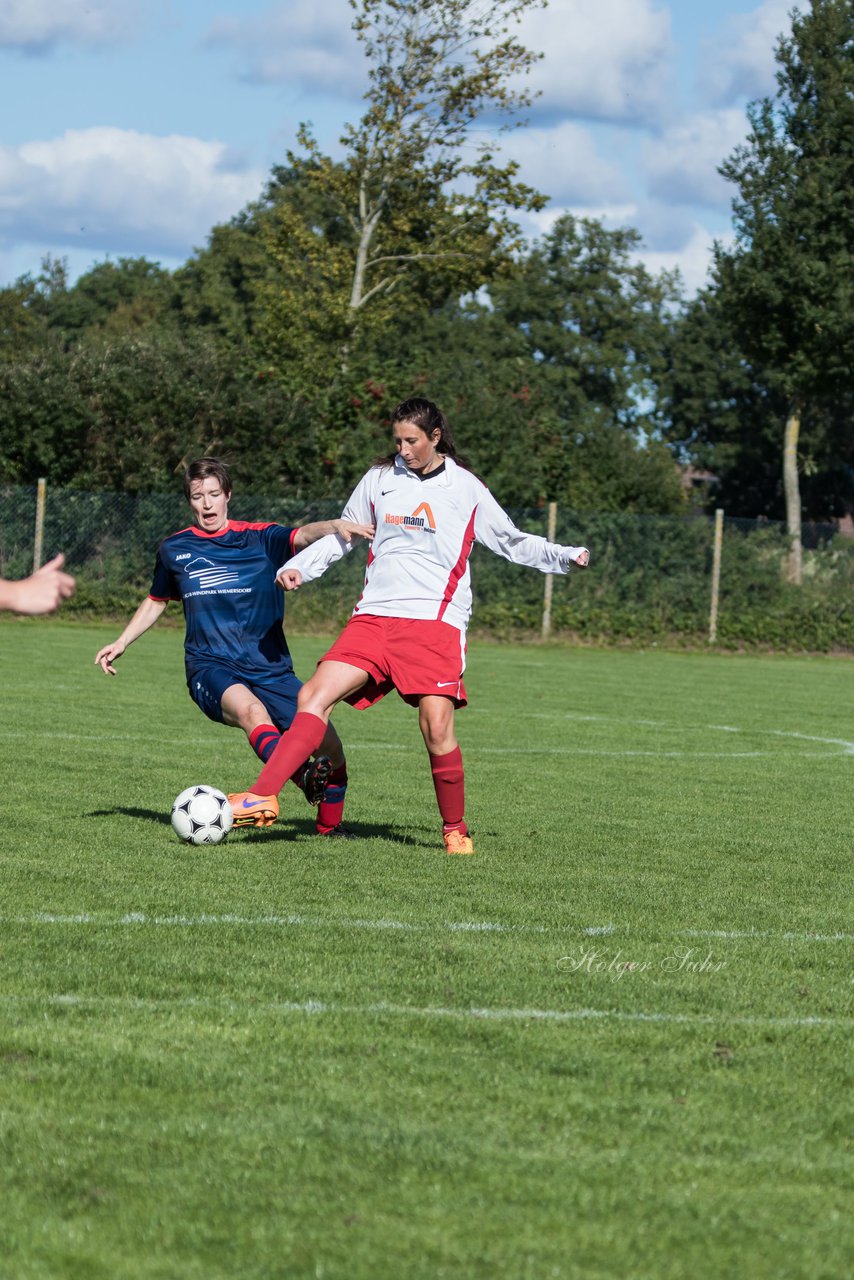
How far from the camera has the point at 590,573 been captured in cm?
2677

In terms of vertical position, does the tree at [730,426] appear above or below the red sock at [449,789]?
above

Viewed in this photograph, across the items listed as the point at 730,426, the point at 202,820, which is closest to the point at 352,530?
the point at 202,820

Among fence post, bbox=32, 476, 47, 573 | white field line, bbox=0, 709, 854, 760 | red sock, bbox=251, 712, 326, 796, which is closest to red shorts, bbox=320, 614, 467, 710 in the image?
red sock, bbox=251, 712, 326, 796

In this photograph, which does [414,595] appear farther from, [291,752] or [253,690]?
[253,690]

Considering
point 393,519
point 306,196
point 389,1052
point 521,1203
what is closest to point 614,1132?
point 521,1203

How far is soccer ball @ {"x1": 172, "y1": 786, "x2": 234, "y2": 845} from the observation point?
7.00m

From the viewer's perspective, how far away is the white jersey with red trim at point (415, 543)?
7238 millimetres

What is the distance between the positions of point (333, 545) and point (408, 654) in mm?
628

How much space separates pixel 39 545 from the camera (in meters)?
24.5

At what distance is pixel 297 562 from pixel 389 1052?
3762 mm

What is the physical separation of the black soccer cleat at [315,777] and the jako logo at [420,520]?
3.74 ft

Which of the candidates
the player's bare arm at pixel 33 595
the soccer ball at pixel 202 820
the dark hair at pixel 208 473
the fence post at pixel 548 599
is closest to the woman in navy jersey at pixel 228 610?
the dark hair at pixel 208 473

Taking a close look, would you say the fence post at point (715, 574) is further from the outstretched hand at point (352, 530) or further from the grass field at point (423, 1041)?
the outstretched hand at point (352, 530)

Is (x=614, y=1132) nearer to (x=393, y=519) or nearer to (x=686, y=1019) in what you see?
(x=686, y=1019)
